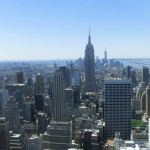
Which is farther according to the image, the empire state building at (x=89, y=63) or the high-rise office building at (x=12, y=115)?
the empire state building at (x=89, y=63)

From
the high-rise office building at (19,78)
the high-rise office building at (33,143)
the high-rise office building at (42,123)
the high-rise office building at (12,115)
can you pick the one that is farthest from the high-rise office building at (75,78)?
the high-rise office building at (33,143)

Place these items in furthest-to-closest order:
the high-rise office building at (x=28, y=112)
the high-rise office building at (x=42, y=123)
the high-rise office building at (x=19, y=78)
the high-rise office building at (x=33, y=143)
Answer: the high-rise office building at (x=19, y=78) → the high-rise office building at (x=28, y=112) → the high-rise office building at (x=42, y=123) → the high-rise office building at (x=33, y=143)

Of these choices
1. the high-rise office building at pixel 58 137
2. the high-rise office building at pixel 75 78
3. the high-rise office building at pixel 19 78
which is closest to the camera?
the high-rise office building at pixel 58 137

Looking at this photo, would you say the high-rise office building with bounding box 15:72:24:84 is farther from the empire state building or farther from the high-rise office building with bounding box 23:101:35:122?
the high-rise office building with bounding box 23:101:35:122

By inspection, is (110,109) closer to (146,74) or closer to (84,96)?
(84,96)

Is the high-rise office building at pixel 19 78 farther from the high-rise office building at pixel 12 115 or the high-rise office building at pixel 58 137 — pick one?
the high-rise office building at pixel 58 137

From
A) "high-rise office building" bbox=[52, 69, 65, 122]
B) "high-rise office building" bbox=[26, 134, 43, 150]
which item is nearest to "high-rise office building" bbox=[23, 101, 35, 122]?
"high-rise office building" bbox=[52, 69, 65, 122]

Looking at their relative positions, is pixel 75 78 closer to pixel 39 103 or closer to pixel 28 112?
pixel 39 103

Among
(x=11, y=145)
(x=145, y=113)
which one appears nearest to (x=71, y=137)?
(x=11, y=145)
